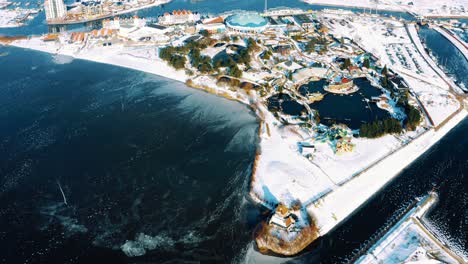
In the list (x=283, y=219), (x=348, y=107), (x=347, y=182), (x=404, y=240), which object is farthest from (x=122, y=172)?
(x=348, y=107)

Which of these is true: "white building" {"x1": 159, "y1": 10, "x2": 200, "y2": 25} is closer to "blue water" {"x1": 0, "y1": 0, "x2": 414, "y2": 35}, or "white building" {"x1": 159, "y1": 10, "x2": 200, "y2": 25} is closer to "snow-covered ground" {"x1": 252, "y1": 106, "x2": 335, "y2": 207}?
"blue water" {"x1": 0, "y1": 0, "x2": 414, "y2": 35}

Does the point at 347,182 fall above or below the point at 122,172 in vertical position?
above

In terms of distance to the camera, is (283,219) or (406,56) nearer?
(283,219)

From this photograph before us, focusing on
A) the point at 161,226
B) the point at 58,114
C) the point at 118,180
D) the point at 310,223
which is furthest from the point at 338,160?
the point at 58,114

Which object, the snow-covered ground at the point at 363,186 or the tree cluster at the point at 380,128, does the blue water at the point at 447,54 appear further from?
the snow-covered ground at the point at 363,186

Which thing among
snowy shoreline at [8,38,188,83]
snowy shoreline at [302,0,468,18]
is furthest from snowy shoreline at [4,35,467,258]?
snowy shoreline at [302,0,468,18]

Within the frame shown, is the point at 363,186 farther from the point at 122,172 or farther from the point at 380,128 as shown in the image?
the point at 122,172
